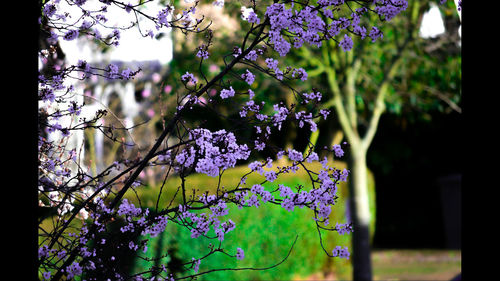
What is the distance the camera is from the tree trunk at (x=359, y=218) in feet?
25.3

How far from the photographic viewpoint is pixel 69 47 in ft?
16.0

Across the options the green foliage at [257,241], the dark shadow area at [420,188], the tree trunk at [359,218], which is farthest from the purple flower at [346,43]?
the dark shadow area at [420,188]

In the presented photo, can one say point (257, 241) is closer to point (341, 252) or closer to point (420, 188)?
point (341, 252)

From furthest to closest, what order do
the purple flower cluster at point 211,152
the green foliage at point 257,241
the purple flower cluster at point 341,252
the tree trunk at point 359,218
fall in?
the tree trunk at point 359,218, the green foliage at point 257,241, the purple flower cluster at point 341,252, the purple flower cluster at point 211,152

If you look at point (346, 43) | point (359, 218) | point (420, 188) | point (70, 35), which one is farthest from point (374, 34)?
point (420, 188)

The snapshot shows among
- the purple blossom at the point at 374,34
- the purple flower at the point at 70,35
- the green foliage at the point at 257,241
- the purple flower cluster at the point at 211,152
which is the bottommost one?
the green foliage at the point at 257,241

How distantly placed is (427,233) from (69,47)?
484 inches

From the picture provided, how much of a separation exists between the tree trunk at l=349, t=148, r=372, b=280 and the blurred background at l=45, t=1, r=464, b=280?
142 millimetres

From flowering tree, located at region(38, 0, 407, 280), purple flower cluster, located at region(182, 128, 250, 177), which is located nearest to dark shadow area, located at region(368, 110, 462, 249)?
flowering tree, located at region(38, 0, 407, 280)

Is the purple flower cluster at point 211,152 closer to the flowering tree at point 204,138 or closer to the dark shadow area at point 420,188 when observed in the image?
the flowering tree at point 204,138

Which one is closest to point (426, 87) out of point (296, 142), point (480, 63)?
point (296, 142)

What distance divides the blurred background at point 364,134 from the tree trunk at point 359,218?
142mm

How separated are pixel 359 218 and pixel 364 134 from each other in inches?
51.5

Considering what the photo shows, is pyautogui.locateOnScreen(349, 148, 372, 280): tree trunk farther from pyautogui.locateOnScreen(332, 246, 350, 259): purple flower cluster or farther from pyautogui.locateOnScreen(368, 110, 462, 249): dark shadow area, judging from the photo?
pyautogui.locateOnScreen(368, 110, 462, 249): dark shadow area
